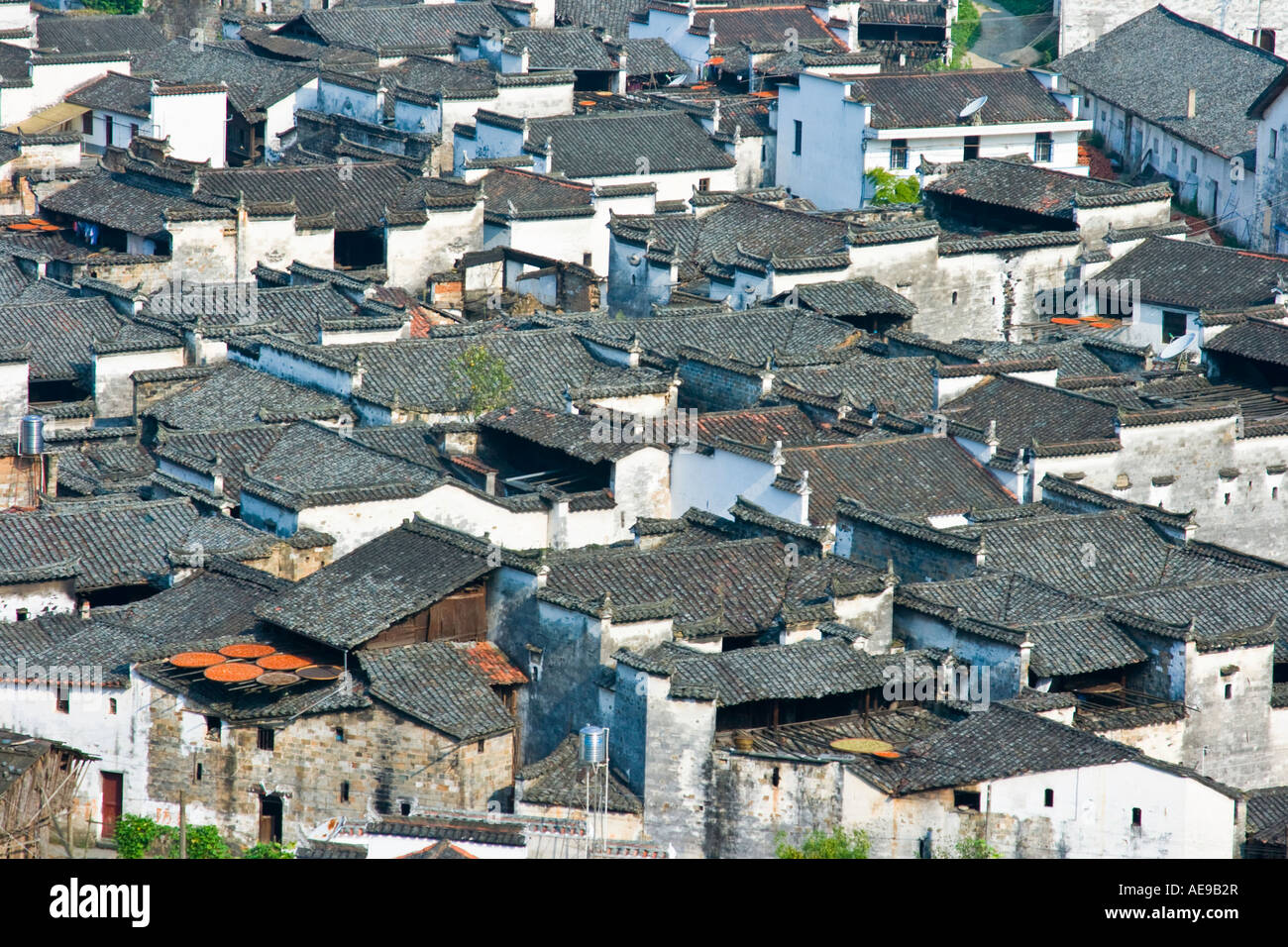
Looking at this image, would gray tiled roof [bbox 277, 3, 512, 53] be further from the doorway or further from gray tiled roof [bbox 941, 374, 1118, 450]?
the doorway

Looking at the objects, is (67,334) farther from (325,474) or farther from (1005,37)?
(1005,37)

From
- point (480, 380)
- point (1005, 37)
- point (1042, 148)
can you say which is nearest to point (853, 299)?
point (480, 380)

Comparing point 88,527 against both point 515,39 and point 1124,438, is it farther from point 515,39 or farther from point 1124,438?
point 515,39

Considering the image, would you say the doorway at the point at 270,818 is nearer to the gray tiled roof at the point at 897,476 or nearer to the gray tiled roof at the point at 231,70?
the gray tiled roof at the point at 897,476

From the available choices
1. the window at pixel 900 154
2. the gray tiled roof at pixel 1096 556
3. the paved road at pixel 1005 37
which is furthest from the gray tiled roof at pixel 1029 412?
the paved road at pixel 1005 37

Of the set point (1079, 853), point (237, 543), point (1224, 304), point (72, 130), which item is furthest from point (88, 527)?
point (72, 130)

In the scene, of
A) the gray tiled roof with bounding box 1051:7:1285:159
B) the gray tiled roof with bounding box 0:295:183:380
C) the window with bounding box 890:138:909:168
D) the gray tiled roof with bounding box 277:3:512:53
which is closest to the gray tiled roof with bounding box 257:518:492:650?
the gray tiled roof with bounding box 0:295:183:380
